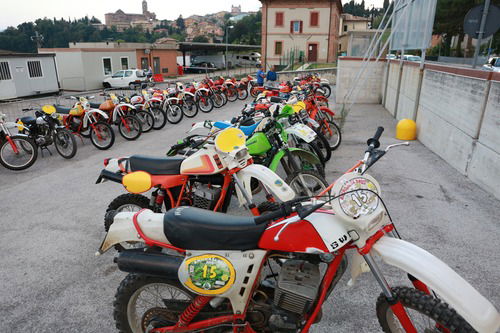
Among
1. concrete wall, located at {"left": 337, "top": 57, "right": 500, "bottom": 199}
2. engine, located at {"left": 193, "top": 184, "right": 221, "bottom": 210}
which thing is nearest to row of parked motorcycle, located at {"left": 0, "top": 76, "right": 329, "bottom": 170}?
engine, located at {"left": 193, "top": 184, "right": 221, "bottom": 210}

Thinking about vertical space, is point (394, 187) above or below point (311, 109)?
below

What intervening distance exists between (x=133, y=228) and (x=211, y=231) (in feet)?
1.74

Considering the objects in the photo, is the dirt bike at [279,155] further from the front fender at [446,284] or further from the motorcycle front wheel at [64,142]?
the motorcycle front wheel at [64,142]

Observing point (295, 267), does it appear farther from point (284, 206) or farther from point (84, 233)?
point (84, 233)

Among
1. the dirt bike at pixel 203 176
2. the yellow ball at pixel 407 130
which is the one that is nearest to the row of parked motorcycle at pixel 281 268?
the dirt bike at pixel 203 176

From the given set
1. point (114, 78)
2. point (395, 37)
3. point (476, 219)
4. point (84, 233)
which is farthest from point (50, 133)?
point (114, 78)

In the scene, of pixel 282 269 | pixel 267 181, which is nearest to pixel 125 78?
pixel 267 181

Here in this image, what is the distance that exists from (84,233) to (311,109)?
4.69 meters

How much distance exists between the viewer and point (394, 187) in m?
5.25

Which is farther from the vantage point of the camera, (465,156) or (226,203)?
(465,156)

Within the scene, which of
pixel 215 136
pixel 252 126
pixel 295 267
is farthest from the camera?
pixel 252 126

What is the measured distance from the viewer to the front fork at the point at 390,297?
6.22ft

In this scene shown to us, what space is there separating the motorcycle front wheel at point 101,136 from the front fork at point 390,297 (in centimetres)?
695

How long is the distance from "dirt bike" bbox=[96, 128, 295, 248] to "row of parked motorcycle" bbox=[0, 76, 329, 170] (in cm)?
399
